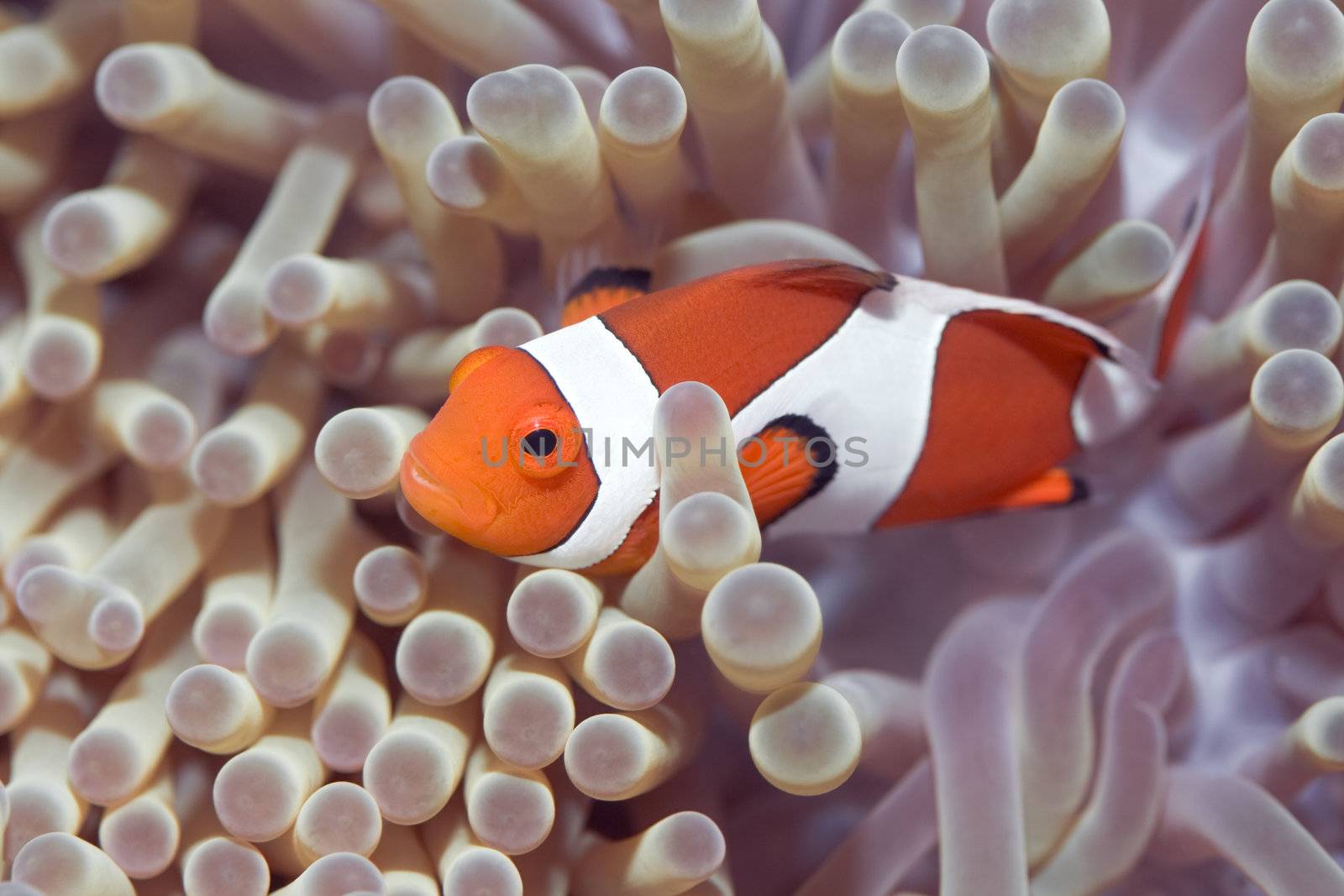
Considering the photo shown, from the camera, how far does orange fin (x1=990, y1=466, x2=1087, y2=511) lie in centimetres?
93

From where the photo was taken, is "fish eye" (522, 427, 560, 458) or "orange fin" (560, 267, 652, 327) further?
"orange fin" (560, 267, 652, 327)

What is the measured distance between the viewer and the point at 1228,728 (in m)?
0.97

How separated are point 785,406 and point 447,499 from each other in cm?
25

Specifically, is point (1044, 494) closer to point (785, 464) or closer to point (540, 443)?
point (785, 464)

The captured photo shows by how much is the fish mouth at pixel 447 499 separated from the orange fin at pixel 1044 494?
0.44 metres

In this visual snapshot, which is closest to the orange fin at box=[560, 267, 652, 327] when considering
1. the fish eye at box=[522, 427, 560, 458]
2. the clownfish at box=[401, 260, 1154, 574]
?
the clownfish at box=[401, 260, 1154, 574]

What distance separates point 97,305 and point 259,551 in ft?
0.85

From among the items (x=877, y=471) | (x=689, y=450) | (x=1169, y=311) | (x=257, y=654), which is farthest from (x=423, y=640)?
(x=1169, y=311)

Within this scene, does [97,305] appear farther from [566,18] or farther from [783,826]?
[783,826]

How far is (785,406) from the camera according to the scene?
32.1 inches

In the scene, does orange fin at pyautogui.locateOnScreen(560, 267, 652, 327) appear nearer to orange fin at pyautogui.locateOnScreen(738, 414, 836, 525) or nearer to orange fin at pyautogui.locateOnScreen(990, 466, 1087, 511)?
orange fin at pyautogui.locateOnScreen(738, 414, 836, 525)

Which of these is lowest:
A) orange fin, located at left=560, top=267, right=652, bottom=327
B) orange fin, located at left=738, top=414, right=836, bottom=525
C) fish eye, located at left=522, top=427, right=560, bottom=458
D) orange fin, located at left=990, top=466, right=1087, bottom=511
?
orange fin, located at left=990, top=466, right=1087, bottom=511

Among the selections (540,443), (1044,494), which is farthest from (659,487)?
(1044,494)

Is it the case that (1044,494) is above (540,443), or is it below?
below
